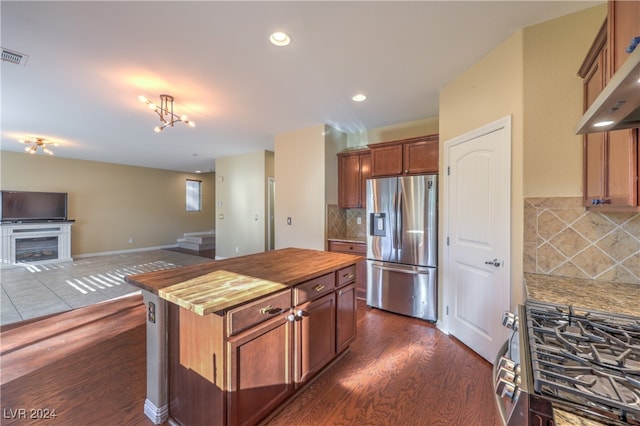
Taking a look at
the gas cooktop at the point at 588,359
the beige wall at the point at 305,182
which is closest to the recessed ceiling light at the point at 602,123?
the gas cooktop at the point at 588,359

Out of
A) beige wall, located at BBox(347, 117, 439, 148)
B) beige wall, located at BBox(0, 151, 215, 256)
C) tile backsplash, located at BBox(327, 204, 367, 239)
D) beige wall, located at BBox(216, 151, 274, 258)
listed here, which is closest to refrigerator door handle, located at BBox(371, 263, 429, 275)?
tile backsplash, located at BBox(327, 204, 367, 239)

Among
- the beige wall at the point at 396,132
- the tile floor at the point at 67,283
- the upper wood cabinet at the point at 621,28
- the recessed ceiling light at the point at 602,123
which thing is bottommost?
the tile floor at the point at 67,283

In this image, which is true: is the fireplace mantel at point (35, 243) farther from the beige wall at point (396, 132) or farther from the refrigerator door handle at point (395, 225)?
the refrigerator door handle at point (395, 225)

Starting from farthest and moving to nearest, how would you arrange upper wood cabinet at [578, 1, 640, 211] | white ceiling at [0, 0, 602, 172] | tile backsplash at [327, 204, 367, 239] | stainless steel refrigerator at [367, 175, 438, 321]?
tile backsplash at [327, 204, 367, 239], stainless steel refrigerator at [367, 175, 438, 321], white ceiling at [0, 0, 602, 172], upper wood cabinet at [578, 1, 640, 211]

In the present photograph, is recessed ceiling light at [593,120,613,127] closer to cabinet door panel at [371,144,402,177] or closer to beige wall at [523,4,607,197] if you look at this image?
beige wall at [523,4,607,197]

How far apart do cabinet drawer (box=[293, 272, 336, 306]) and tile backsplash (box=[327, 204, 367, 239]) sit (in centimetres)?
211

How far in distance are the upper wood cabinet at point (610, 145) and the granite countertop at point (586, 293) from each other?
0.46m

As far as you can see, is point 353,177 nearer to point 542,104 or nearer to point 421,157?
point 421,157

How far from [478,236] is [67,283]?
6.40 metres

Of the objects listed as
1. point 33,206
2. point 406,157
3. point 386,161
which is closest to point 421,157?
point 406,157

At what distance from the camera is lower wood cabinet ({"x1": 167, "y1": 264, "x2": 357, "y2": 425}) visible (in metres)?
1.29

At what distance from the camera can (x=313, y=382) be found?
6.50 feet

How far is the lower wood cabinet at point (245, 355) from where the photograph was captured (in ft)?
4.24

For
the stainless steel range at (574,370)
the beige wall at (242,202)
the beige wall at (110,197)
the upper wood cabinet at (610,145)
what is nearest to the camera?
the stainless steel range at (574,370)
